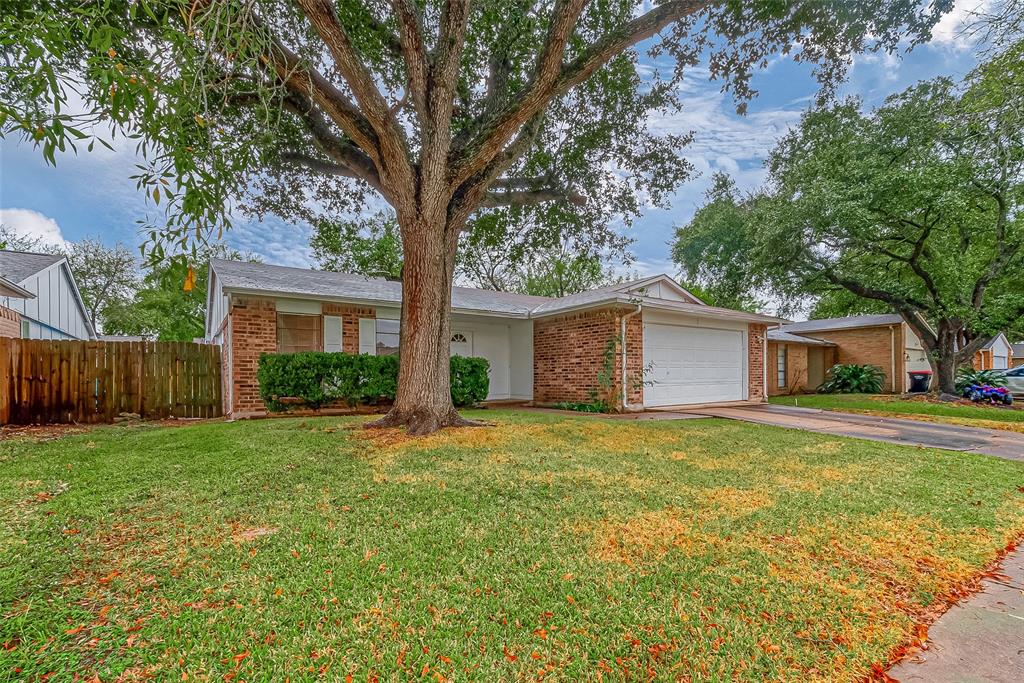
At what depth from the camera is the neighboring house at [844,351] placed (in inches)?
665

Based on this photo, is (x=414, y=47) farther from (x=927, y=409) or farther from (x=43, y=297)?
(x=43, y=297)

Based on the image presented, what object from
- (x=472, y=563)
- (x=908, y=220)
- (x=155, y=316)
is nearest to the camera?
(x=472, y=563)

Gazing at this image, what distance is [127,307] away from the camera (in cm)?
2566

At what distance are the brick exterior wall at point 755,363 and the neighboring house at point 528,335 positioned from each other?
31 mm

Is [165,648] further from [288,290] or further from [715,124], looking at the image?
[715,124]

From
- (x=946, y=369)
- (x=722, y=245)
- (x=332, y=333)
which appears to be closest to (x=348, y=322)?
(x=332, y=333)

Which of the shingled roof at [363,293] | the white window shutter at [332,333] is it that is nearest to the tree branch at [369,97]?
the shingled roof at [363,293]

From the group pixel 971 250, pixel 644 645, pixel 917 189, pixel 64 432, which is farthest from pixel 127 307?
pixel 971 250

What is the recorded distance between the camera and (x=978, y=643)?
2.02 metres

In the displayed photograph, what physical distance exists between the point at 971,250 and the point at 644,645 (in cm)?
1788

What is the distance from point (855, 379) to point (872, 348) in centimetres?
202

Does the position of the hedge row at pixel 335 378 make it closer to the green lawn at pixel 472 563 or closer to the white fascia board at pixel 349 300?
the white fascia board at pixel 349 300

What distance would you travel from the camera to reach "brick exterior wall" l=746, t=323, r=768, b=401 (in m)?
12.5

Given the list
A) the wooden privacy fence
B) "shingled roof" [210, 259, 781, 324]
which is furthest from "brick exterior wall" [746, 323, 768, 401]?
the wooden privacy fence
